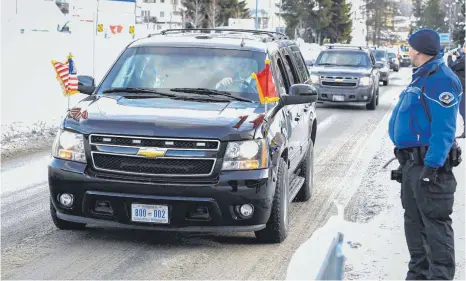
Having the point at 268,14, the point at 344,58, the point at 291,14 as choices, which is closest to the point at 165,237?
the point at 344,58

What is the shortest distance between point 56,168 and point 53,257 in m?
0.77

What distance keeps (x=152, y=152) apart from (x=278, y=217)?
127 cm

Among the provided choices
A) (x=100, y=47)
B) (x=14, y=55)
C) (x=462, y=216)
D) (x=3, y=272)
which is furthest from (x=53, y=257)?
(x=100, y=47)

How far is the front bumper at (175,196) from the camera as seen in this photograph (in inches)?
275

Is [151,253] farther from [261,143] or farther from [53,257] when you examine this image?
[261,143]

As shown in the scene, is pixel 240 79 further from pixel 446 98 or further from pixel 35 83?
pixel 35 83

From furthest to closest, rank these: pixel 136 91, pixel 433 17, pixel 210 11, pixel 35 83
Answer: pixel 433 17 < pixel 210 11 < pixel 35 83 < pixel 136 91

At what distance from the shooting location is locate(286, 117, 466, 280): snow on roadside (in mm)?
6384

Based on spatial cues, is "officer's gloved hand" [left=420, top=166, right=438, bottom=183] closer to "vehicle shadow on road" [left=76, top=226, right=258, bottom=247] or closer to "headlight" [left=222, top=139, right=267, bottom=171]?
"headlight" [left=222, top=139, right=267, bottom=171]

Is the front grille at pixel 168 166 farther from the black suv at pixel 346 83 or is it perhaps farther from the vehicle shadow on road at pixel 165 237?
the black suv at pixel 346 83

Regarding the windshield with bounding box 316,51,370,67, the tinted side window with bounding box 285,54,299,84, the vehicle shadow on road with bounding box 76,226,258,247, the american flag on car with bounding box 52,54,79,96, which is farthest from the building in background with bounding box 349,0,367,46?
the vehicle shadow on road with bounding box 76,226,258,247

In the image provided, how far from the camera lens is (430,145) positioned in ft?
18.4

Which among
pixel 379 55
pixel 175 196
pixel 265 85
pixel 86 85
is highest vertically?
pixel 265 85

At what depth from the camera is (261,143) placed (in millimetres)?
7184
